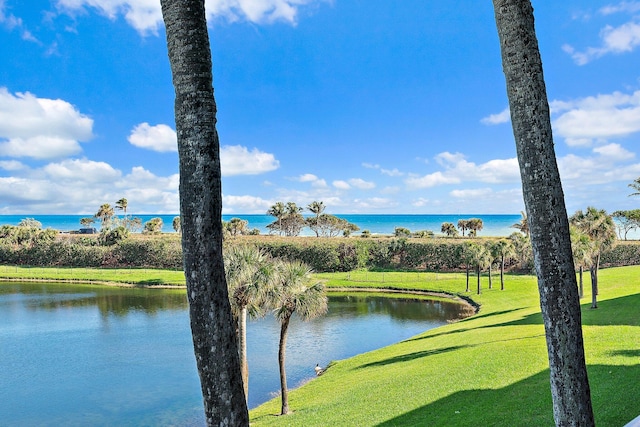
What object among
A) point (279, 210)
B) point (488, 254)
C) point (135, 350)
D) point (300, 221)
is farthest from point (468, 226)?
point (135, 350)

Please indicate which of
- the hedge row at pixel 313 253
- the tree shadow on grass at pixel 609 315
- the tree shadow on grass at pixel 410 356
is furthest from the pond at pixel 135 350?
the hedge row at pixel 313 253

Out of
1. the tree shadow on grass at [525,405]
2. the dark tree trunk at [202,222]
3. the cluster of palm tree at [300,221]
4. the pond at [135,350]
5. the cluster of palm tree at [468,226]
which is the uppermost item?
the cluster of palm tree at [300,221]

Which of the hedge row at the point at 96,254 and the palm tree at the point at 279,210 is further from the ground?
the palm tree at the point at 279,210

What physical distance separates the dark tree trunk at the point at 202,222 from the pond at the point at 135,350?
50.9 ft

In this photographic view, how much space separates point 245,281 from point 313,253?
5252cm

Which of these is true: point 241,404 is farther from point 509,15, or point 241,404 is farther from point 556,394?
point 509,15

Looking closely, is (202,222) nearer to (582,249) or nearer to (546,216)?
(546,216)

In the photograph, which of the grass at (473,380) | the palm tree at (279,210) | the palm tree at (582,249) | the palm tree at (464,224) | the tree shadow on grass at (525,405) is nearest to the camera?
the tree shadow on grass at (525,405)

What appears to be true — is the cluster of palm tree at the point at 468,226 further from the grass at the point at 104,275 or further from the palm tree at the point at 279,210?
the grass at the point at 104,275

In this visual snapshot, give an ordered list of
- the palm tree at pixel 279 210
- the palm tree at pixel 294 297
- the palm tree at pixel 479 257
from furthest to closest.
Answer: the palm tree at pixel 279 210
the palm tree at pixel 479 257
the palm tree at pixel 294 297

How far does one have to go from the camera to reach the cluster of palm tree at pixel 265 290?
50.6ft

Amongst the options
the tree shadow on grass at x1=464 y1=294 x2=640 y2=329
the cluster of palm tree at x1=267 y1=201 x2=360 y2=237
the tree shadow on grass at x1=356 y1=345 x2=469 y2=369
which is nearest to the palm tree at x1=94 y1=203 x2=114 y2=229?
the cluster of palm tree at x1=267 y1=201 x2=360 y2=237

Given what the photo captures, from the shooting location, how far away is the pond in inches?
754

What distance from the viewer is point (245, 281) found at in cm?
1544
